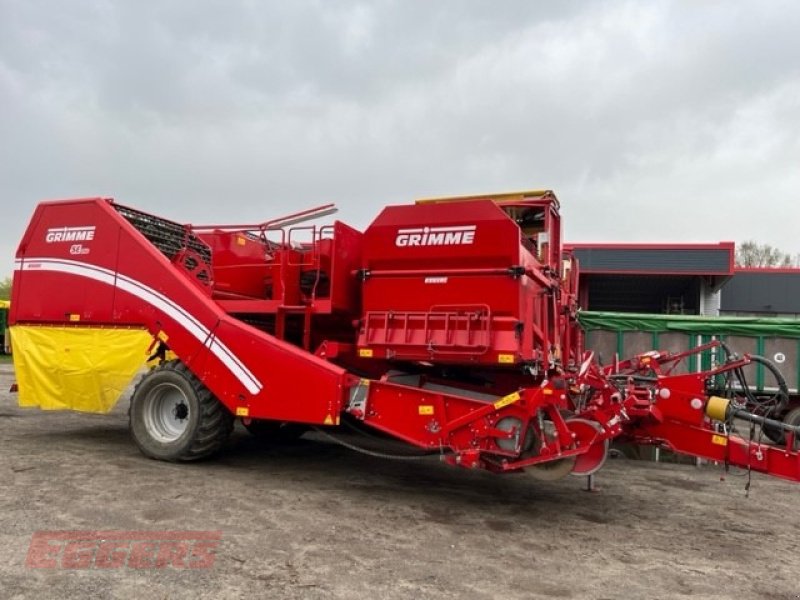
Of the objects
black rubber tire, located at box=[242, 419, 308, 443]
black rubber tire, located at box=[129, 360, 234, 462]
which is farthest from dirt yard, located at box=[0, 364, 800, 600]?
black rubber tire, located at box=[242, 419, 308, 443]

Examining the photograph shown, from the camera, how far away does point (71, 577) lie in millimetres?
3881

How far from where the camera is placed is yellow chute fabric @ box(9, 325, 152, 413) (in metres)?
7.15

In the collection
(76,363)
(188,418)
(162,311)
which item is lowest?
(188,418)

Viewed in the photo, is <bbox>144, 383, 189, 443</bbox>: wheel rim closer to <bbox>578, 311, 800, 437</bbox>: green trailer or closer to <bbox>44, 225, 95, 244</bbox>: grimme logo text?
<bbox>44, 225, 95, 244</bbox>: grimme logo text

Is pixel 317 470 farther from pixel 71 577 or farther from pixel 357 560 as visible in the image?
pixel 71 577

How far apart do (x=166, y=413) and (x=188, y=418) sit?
1.63 ft

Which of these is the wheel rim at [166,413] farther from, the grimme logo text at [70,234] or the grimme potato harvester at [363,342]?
the grimme logo text at [70,234]

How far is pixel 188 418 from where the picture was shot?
6797 mm

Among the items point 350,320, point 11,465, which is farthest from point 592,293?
point 11,465

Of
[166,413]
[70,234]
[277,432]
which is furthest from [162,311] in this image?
[277,432]

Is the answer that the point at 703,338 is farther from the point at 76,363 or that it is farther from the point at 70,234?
the point at 70,234

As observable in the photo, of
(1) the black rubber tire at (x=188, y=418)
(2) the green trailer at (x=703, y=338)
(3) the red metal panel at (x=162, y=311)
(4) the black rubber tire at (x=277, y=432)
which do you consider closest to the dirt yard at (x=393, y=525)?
(1) the black rubber tire at (x=188, y=418)

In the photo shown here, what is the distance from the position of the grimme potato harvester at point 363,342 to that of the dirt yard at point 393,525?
1.81ft

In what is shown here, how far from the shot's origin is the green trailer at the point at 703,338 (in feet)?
34.6
